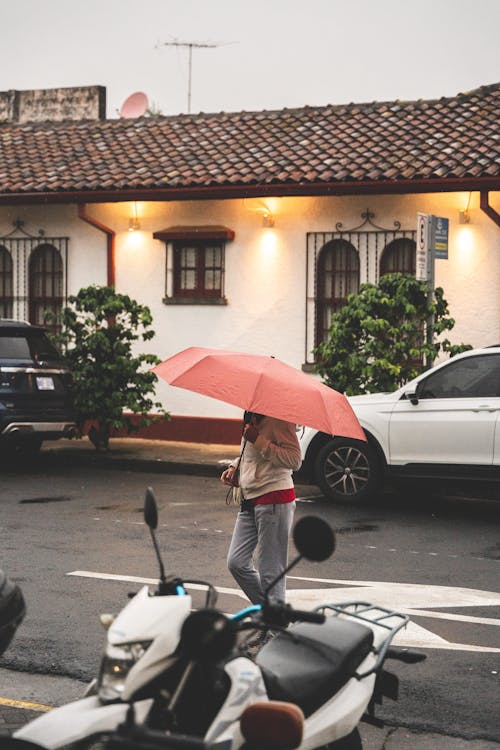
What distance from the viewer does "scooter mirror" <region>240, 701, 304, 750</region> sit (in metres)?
3.16

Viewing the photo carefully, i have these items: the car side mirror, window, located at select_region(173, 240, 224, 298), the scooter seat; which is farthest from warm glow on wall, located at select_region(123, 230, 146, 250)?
the scooter seat

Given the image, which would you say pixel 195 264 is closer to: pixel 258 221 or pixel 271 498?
pixel 258 221

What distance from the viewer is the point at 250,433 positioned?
19.4ft

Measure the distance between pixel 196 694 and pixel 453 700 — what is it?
2.59 meters

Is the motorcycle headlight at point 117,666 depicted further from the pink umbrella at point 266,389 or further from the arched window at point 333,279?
the arched window at point 333,279

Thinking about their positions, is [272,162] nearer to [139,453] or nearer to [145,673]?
[139,453]

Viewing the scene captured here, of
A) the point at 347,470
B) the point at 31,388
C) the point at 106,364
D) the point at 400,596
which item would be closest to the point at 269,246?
the point at 106,364

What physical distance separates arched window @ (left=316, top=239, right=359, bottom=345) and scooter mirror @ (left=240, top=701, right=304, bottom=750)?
13.7 metres

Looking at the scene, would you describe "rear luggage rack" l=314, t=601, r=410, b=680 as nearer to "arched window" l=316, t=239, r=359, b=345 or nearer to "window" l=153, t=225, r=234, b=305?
"arched window" l=316, t=239, r=359, b=345

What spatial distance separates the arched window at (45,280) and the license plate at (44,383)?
14.5 ft

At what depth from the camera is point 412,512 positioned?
38.2 ft

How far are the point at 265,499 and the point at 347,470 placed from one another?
6.01 m

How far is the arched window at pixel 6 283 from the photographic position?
18.9 m

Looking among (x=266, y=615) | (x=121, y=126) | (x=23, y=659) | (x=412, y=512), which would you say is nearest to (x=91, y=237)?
(x=121, y=126)
